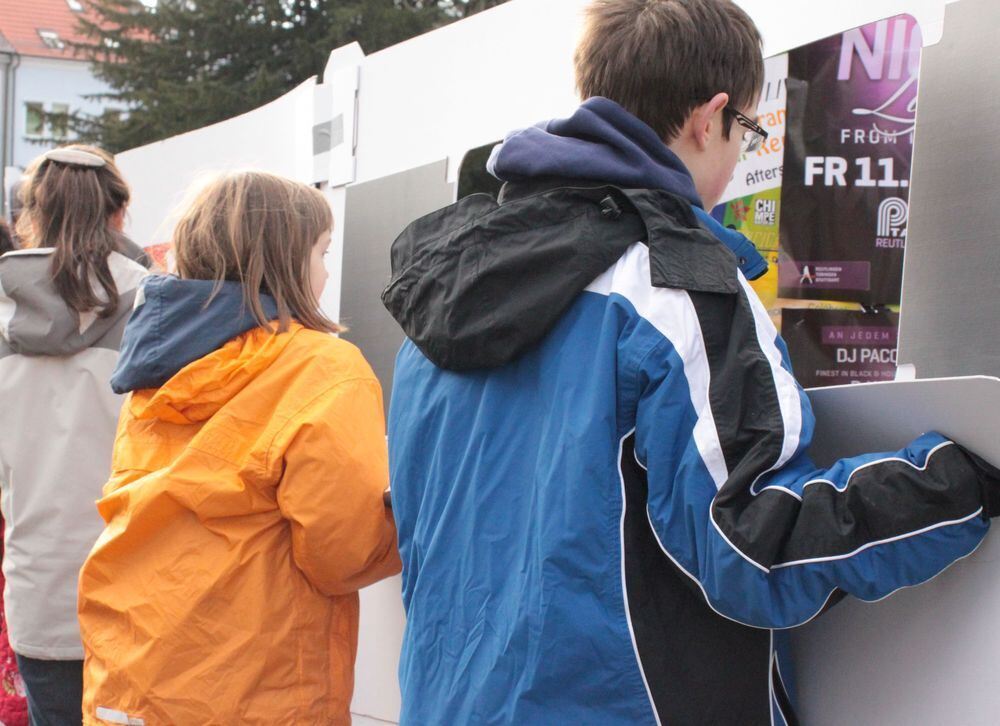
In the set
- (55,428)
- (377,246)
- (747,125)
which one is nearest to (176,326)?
(55,428)

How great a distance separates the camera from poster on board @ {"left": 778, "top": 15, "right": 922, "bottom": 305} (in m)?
2.18

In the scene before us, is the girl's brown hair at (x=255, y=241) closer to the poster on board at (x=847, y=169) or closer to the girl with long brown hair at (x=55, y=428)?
the girl with long brown hair at (x=55, y=428)

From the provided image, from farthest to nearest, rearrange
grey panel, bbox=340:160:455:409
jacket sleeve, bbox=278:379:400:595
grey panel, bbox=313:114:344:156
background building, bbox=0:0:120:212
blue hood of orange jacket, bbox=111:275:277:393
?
background building, bbox=0:0:120:212 → grey panel, bbox=313:114:344:156 → grey panel, bbox=340:160:455:409 → blue hood of orange jacket, bbox=111:275:277:393 → jacket sleeve, bbox=278:379:400:595

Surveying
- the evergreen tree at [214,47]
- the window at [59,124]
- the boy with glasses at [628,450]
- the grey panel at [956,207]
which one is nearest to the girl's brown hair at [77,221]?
the boy with glasses at [628,450]

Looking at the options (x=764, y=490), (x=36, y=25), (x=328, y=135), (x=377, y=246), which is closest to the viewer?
(x=764, y=490)

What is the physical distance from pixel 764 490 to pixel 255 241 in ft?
4.44

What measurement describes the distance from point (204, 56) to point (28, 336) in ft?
54.5

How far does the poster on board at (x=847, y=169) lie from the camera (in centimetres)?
218

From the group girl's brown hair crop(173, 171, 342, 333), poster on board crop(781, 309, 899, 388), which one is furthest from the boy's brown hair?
girl's brown hair crop(173, 171, 342, 333)

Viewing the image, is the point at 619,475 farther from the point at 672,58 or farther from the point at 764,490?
the point at 672,58

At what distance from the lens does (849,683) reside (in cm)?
156

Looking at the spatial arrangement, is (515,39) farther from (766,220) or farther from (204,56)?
(204,56)

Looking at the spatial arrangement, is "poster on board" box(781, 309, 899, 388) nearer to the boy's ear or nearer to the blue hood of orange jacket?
the boy's ear

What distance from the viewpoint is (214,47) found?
707 inches
